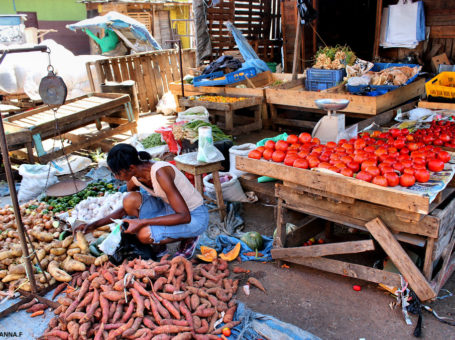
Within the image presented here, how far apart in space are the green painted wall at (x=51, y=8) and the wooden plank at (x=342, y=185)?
54.1ft

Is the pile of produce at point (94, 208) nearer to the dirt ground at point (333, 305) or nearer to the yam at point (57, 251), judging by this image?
the yam at point (57, 251)

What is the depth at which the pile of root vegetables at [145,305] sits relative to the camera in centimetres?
254

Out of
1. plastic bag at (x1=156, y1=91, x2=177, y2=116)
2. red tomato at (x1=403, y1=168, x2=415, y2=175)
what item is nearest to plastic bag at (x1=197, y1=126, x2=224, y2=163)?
red tomato at (x1=403, y1=168, x2=415, y2=175)

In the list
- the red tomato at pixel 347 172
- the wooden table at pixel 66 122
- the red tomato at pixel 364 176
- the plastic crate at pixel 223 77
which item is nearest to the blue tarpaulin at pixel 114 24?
the wooden table at pixel 66 122

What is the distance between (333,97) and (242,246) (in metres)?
3.37

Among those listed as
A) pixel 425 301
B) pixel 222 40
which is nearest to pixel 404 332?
pixel 425 301

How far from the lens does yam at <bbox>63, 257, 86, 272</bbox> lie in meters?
3.42

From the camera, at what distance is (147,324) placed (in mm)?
2572

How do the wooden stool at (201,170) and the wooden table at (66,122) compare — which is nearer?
the wooden stool at (201,170)

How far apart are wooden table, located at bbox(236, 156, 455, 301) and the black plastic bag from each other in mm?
1293

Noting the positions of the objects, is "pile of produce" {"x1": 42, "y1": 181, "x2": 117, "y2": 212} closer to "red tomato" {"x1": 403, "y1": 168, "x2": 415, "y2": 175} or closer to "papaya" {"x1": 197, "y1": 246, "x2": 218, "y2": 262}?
"papaya" {"x1": 197, "y1": 246, "x2": 218, "y2": 262}

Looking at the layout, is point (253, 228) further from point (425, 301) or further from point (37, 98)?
point (37, 98)

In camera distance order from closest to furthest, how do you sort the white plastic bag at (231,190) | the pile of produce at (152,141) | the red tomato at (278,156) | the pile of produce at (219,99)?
1. the red tomato at (278,156)
2. the white plastic bag at (231,190)
3. the pile of produce at (152,141)
4. the pile of produce at (219,99)

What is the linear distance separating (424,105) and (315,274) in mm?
3244
